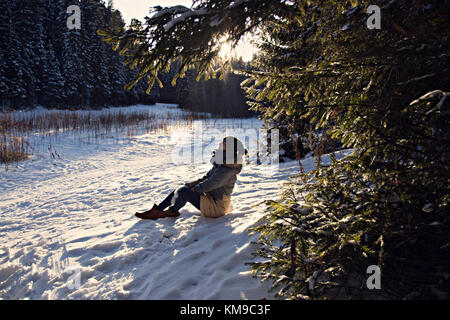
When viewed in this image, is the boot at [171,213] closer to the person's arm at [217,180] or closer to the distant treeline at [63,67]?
the person's arm at [217,180]

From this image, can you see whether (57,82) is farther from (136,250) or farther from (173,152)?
(136,250)

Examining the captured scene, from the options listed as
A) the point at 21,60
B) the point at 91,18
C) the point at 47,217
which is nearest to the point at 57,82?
the point at 21,60

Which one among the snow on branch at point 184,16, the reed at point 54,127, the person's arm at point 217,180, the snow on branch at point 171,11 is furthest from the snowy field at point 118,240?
the reed at point 54,127

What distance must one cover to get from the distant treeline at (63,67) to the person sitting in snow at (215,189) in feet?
78.1

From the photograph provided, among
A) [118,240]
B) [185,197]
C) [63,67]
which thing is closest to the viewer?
[118,240]

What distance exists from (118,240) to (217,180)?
168cm

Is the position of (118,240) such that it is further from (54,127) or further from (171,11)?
(54,127)

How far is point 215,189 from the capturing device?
13.8ft

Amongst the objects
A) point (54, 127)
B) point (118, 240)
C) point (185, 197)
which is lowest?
point (118, 240)

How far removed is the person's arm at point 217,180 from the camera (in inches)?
160

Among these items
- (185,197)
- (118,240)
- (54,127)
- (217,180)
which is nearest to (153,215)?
(185,197)

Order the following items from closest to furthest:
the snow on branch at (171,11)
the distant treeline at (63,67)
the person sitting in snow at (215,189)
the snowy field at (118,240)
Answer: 1. the snow on branch at (171,11)
2. the snowy field at (118,240)
3. the person sitting in snow at (215,189)
4. the distant treeline at (63,67)

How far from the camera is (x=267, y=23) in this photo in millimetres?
2818

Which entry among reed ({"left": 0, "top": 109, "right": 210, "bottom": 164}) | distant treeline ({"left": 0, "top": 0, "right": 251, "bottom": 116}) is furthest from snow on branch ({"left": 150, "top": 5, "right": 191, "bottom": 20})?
distant treeline ({"left": 0, "top": 0, "right": 251, "bottom": 116})
